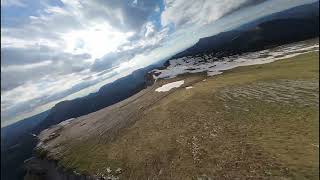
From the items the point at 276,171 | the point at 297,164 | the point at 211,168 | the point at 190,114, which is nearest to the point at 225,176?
the point at 211,168

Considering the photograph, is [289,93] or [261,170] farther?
[289,93]

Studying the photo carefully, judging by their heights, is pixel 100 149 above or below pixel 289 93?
below

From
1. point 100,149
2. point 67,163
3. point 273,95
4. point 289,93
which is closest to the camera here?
point 289,93

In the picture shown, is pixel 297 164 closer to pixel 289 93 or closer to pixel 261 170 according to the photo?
pixel 261 170

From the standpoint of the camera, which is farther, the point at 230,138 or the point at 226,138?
the point at 226,138

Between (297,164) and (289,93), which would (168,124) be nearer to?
(289,93)

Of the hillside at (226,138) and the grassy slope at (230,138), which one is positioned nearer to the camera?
the grassy slope at (230,138)

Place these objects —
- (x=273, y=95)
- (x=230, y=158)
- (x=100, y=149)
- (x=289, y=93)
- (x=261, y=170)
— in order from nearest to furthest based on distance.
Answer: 1. (x=261, y=170)
2. (x=230, y=158)
3. (x=289, y=93)
4. (x=273, y=95)
5. (x=100, y=149)

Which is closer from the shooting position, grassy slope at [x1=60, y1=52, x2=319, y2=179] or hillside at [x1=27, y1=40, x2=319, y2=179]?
grassy slope at [x1=60, y1=52, x2=319, y2=179]
